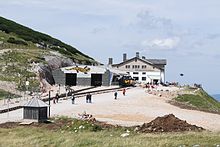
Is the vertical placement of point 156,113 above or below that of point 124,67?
below

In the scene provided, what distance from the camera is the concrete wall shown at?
88250 mm

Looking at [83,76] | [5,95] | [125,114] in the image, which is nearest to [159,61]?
[83,76]

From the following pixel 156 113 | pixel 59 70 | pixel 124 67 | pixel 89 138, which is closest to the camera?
pixel 89 138

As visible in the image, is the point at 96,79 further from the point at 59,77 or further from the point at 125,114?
the point at 125,114

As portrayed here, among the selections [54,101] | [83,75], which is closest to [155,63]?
[83,75]

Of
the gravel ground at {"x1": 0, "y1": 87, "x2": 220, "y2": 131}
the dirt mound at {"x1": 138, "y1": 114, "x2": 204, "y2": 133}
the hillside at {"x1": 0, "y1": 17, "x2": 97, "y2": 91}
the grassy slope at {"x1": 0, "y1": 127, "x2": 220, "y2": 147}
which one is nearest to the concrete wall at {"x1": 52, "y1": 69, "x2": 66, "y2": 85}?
the hillside at {"x1": 0, "y1": 17, "x2": 97, "y2": 91}

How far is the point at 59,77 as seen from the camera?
→ 8862 cm

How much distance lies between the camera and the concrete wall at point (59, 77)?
88250 millimetres

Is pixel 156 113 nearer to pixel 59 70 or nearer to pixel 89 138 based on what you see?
pixel 89 138

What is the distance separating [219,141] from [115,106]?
3343cm

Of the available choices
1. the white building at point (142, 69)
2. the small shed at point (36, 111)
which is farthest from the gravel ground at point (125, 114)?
the white building at point (142, 69)

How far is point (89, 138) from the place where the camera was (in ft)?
69.6

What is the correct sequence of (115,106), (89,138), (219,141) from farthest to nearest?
(115,106), (89,138), (219,141)

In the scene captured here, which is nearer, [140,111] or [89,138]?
[89,138]
